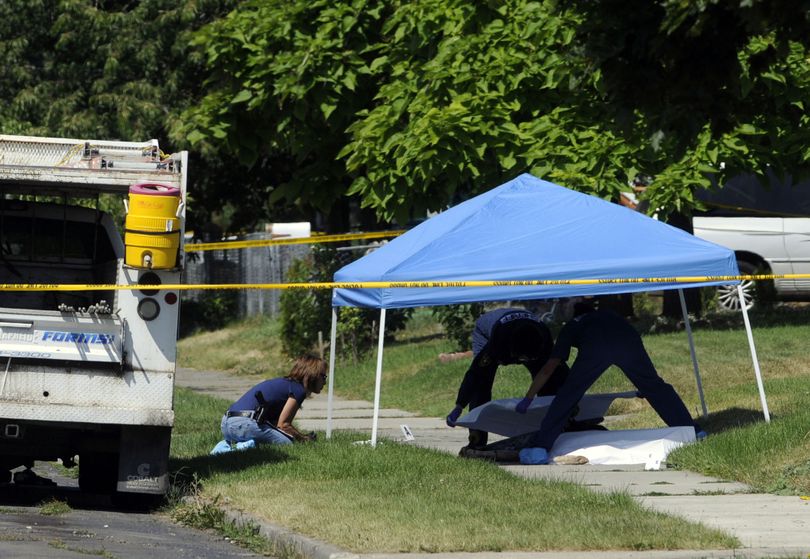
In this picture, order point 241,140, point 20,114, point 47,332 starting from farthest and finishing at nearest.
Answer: point 20,114 → point 241,140 → point 47,332

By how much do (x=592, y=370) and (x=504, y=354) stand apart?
3.82 feet

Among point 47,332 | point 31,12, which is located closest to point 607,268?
point 47,332

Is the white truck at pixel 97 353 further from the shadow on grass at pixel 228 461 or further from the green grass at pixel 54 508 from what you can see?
the shadow on grass at pixel 228 461

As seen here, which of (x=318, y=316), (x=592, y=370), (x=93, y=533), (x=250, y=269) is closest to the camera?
(x=93, y=533)

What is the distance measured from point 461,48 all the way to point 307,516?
34.6 feet

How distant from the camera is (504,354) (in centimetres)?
1227

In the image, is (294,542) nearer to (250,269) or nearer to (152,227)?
(152,227)

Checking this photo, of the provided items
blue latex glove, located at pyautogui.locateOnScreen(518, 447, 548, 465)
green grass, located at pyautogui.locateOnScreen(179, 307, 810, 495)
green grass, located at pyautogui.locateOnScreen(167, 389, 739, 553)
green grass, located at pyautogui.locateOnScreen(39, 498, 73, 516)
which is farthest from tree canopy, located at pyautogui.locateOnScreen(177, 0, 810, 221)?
green grass, located at pyautogui.locateOnScreen(39, 498, 73, 516)

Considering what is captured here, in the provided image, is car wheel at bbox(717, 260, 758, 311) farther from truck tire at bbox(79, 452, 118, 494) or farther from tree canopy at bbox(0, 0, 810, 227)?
truck tire at bbox(79, 452, 118, 494)

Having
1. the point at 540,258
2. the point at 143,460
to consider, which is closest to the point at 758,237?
the point at 540,258

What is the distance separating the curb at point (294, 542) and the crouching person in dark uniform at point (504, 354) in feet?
11.9

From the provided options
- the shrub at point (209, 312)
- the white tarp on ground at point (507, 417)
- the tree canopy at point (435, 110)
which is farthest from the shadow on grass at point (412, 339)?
the white tarp on ground at point (507, 417)

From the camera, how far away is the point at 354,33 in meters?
20.0

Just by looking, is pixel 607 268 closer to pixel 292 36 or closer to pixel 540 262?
pixel 540 262
